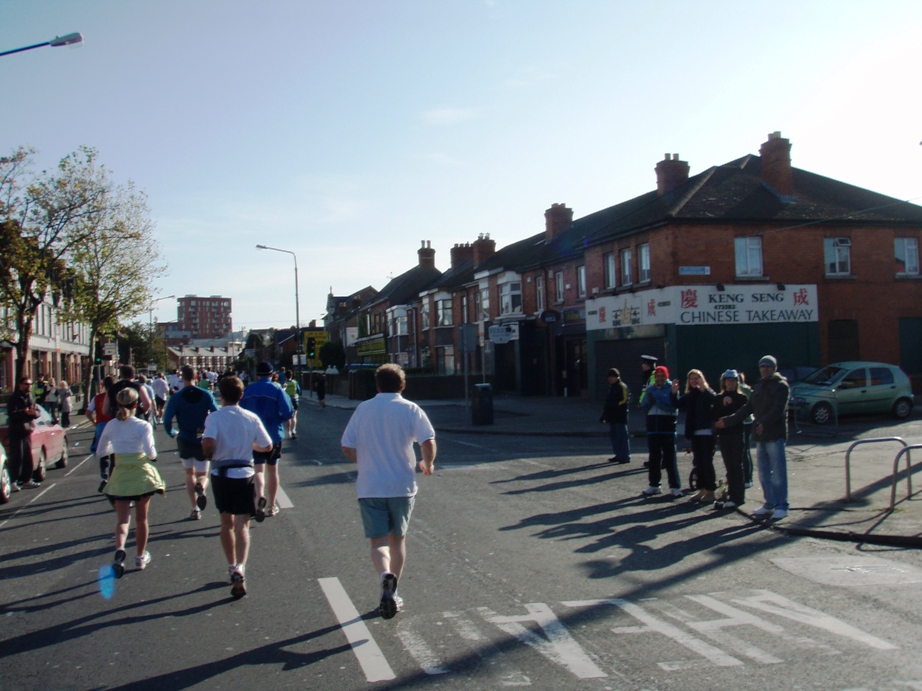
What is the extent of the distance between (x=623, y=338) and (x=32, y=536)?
2369cm

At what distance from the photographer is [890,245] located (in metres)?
29.4

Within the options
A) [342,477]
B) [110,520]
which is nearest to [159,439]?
[342,477]

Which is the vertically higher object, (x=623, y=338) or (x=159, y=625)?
(x=623, y=338)

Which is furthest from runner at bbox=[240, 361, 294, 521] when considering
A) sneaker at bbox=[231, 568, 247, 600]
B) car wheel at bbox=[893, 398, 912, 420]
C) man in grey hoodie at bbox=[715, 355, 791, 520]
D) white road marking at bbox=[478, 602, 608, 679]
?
car wheel at bbox=[893, 398, 912, 420]

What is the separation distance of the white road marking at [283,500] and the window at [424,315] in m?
41.8

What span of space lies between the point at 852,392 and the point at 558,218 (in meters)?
23.0

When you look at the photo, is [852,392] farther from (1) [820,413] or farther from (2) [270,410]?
(2) [270,410]

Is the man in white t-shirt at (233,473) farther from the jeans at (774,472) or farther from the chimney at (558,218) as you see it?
the chimney at (558,218)

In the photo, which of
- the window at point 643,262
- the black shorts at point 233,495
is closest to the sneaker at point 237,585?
the black shorts at point 233,495

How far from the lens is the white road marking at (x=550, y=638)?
4715 millimetres

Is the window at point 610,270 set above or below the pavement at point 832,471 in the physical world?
above

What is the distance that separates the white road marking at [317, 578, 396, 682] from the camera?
4.70 m

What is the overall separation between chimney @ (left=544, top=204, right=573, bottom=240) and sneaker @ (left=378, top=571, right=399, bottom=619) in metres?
37.5

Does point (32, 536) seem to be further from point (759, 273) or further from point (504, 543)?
point (759, 273)
